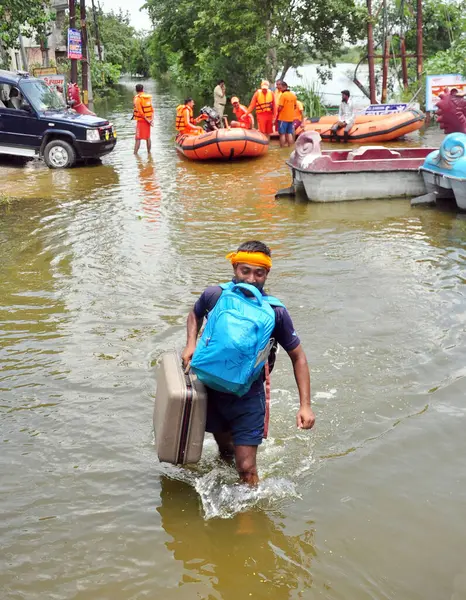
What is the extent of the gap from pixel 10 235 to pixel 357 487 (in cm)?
784

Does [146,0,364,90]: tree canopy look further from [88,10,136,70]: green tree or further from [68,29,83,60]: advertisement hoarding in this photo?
[88,10,136,70]: green tree

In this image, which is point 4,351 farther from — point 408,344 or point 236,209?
point 236,209

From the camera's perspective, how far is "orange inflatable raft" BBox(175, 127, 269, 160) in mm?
17250

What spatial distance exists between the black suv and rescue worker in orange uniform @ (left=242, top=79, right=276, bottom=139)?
5123 millimetres

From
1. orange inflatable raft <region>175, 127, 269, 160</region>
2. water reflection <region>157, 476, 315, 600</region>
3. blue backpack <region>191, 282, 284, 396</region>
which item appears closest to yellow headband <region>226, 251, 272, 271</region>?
blue backpack <region>191, 282, 284, 396</region>

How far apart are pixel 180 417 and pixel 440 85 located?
20603 millimetres

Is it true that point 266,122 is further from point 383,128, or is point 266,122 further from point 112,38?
point 112,38

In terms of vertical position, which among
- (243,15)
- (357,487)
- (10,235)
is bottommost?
(357,487)

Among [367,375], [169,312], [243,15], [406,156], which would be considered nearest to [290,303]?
[169,312]

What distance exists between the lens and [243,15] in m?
27.9

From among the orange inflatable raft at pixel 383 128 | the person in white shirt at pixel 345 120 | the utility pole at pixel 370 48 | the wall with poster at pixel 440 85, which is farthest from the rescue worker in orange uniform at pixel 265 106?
the wall with poster at pixel 440 85

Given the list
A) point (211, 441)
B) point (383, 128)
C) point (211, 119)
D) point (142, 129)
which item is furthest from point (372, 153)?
point (211, 441)

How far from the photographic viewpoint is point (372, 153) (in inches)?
538

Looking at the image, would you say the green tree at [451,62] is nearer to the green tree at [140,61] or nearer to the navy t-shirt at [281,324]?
the navy t-shirt at [281,324]
